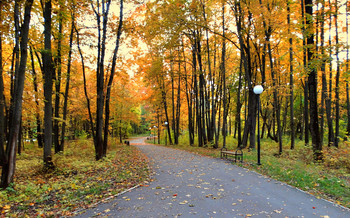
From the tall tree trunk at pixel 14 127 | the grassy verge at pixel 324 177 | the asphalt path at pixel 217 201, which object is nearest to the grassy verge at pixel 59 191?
the tall tree trunk at pixel 14 127

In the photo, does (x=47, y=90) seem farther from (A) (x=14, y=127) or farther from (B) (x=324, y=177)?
(B) (x=324, y=177)

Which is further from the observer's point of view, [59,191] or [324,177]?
[324,177]

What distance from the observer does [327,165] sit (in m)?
7.71

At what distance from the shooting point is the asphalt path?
359cm

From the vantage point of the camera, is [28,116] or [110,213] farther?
[28,116]

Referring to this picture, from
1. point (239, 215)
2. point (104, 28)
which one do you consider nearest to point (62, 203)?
point (239, 215)

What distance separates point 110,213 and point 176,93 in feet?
66.7

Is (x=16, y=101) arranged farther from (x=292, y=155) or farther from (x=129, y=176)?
(x=292, y=155)

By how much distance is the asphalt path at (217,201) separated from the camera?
3.59 meters

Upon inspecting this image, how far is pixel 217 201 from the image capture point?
4.12 metres

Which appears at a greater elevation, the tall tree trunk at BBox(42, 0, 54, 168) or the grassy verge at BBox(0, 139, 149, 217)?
the tall tree trunk at BBox(42, 0, 54, 168)

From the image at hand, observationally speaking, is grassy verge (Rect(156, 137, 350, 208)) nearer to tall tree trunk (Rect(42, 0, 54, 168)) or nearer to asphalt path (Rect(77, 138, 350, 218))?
asphalt path (Rect(77, 138, 350, 218))

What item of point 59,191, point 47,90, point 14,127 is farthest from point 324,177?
point 47,90

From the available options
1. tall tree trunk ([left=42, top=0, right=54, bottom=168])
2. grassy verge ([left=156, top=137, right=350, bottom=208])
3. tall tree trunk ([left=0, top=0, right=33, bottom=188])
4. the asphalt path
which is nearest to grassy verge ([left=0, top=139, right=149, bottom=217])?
tall tree trunk ([left=0, top=0, right=33, bottom=188])
